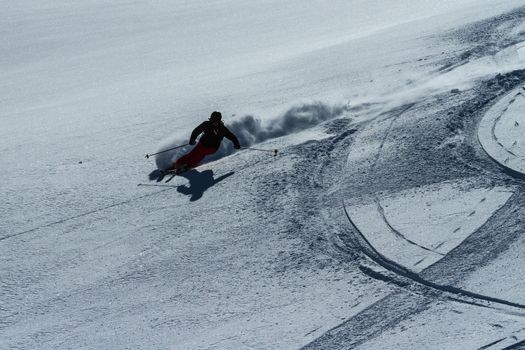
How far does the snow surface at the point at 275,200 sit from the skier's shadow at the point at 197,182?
0.04 meters

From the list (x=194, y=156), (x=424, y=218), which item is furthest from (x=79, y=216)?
(x=424, y=218)

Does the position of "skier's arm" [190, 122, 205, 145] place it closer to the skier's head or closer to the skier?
the skier

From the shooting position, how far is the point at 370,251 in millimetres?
9250

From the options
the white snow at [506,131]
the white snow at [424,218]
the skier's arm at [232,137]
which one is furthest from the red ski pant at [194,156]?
the white snow at [506,131]

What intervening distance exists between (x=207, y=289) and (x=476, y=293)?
323 cm

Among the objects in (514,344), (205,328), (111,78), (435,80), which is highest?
(111,78)

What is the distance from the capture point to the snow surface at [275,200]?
8141mm

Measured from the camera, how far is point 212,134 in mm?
12234

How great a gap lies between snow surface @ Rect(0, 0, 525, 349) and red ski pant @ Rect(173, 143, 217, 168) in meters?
0.18

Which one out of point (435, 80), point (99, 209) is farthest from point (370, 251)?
point (435, 80)

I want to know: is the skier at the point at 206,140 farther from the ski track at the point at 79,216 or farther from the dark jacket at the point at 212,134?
the ski track at the point at 79,216

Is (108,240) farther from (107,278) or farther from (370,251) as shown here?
(370,251)

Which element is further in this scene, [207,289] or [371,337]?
[207,289]

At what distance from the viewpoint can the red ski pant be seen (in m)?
12.1
